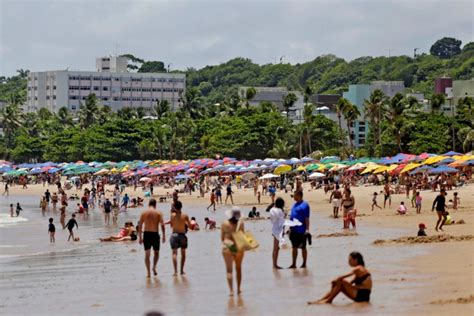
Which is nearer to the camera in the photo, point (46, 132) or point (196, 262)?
point (196, 262)

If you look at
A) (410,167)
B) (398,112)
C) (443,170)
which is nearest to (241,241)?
(443,170)

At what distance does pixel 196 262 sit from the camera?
60.3ft

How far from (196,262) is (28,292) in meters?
4.00

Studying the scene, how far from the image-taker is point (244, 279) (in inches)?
568

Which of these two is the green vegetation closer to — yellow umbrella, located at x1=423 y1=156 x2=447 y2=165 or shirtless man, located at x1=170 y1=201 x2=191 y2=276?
yellow umbrella, located at x1=423 y1=156 x2=447 y2=165

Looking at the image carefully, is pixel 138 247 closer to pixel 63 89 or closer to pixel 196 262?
pixel 196 262

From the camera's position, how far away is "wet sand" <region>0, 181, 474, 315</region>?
11859 millimetres

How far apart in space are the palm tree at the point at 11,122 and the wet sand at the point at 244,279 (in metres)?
109

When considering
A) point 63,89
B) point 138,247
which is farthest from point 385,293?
point 63,89

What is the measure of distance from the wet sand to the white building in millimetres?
149990

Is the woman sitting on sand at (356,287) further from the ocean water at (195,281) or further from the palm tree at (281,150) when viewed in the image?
the palm tree at (281,150)

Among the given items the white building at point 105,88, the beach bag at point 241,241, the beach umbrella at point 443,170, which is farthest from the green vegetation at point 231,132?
the beach bag at point 241,241

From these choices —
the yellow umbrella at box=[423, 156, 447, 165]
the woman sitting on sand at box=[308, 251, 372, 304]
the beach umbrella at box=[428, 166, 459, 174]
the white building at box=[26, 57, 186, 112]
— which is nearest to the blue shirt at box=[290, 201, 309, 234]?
the woman sitting on sand at box=[308, 251, 372, 304]

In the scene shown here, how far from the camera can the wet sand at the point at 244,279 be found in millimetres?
11859
